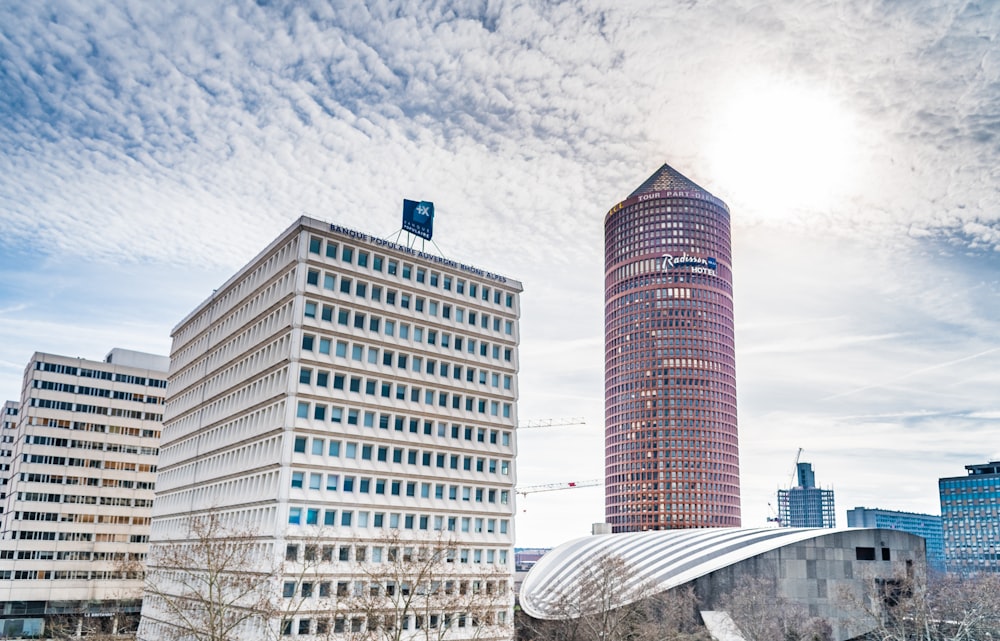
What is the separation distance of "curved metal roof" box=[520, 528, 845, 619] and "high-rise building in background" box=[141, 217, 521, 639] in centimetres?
1614

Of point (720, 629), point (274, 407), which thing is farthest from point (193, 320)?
point (720, 629)

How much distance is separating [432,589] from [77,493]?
115 meters

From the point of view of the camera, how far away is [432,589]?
324 ft

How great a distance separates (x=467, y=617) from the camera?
3976 inches

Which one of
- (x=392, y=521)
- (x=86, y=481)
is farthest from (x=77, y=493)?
(x=392, y=521)

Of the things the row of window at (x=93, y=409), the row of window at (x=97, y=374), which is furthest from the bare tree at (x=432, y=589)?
the row of window at (x=97, y=374)

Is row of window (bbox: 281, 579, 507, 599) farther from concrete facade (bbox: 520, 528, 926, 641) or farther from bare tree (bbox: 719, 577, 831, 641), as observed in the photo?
bare tree (bbox: 719, 577, 831, 641)

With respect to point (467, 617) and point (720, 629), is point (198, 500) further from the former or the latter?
point (720, 629)

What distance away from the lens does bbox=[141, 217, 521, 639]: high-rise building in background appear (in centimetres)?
9331

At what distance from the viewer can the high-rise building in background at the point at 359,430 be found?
9331cm

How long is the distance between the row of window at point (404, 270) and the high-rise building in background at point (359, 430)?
180mm

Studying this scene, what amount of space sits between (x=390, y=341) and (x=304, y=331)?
39.4ft

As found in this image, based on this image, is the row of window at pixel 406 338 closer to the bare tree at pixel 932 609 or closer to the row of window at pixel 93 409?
the bare tree at pixel 932 609

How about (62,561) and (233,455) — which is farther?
(62,561)
